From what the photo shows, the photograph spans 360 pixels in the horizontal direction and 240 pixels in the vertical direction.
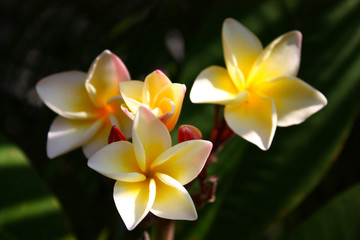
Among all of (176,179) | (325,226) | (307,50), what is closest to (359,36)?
(307,50)

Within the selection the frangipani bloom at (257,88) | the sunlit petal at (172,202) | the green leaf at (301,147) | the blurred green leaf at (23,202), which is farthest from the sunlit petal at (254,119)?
the blurred green leaf at (23,202)

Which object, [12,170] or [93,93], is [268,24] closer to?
[93,93]

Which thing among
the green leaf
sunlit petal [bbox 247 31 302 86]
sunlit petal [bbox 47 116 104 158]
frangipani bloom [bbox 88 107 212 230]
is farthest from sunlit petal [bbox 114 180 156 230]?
the green leaf

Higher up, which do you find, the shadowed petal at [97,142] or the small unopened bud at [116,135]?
the small unopened bud at [116,135]

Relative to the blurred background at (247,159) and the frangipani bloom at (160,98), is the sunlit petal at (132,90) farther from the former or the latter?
the blurred background at (247,159)

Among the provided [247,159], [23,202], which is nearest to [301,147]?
[247,159]
